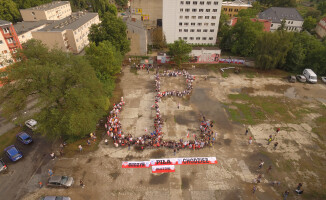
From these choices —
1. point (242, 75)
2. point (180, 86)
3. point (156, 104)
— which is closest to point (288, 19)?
point (242, 75)

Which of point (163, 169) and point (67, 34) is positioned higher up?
point (67, 34)

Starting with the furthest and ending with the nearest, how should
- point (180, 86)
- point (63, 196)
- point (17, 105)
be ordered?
point (180, 86), point (17, 105), point (63, 196)

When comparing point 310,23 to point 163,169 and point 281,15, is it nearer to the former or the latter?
point 281,15

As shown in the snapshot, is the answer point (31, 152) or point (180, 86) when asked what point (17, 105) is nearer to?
point (31, 152)

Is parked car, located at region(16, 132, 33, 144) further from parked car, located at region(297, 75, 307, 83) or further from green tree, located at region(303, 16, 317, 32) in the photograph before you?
green tree, located at region(303, 16, 317, 32)

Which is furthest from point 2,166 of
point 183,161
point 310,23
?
point 310,23

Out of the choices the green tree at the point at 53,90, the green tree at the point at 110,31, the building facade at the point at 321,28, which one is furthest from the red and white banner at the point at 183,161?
the building facade at the point at 321,28

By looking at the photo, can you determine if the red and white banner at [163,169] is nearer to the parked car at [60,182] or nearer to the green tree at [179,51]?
the parked car at [60,182]
